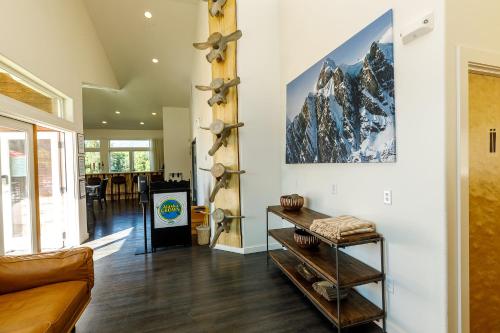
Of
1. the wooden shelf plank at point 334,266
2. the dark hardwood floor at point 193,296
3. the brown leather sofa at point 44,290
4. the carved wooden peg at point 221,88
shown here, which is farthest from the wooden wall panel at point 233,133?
the brown leather sofa at point 44,290

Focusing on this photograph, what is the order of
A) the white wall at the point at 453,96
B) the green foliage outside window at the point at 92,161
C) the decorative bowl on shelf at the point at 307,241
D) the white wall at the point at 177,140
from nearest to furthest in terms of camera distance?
the white wall at the point at 453,96, the decorative bowl on shelf at the point at 307,241, the white wall at the point at 177,140, the green foliage outside window at the point at 92,161

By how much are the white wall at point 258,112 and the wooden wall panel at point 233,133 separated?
0.29 feet

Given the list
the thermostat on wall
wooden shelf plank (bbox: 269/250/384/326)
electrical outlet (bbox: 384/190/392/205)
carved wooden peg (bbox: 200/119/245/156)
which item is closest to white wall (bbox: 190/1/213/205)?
carved wooden peg (bbox: 200/119/245/156)

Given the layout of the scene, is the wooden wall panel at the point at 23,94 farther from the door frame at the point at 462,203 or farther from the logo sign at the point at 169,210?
the door frame at the point at 462,203

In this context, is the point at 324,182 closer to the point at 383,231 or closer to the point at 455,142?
the point at 383,231

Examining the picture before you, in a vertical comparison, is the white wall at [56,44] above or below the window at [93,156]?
above

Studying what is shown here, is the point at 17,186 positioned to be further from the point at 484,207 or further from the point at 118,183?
the point at 118,183

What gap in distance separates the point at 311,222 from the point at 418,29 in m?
1.73

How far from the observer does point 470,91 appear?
1.64 metres

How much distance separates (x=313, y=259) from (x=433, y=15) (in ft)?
6.63

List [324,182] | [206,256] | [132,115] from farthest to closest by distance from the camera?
[132,115]
[206,256]
[324,182]

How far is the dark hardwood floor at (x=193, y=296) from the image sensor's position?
2129mm

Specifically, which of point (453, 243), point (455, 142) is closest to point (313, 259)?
point (453, 243)

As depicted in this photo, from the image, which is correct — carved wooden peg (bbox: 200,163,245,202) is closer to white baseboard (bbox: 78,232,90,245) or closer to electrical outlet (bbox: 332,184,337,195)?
electrical outlet (bbox: 332,184,337,195)
